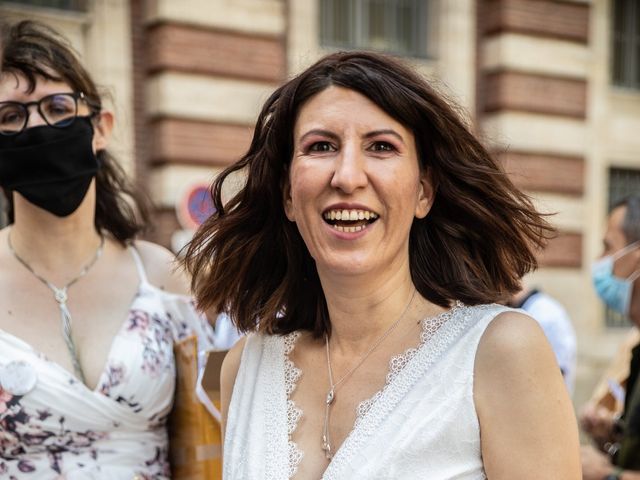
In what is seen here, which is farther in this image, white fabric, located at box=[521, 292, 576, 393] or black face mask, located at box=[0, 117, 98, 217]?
white fabric, located at box=[521, 292, 576, 393]

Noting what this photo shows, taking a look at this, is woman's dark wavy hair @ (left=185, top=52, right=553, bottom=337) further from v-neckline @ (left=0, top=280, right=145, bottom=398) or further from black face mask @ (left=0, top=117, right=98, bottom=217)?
black face mask @ (left=0, top=117, right=98, bottom=217)

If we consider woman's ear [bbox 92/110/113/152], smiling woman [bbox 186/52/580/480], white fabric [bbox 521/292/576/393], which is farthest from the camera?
white fabric [bbox 521/292/576/393]

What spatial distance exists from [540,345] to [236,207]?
0.94 m

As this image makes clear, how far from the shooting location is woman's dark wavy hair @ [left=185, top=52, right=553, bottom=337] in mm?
2004

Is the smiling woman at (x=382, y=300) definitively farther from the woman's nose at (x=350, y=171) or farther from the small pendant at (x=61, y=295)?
the small pendant at (x=61, y=295)

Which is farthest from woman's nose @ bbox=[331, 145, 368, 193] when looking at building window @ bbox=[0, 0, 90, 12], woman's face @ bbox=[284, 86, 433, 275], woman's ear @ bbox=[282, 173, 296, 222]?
building window @ bbox=[0, 0, 90, 12]

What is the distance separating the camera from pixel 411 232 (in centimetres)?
223

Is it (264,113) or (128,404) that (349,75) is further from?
(128,404)

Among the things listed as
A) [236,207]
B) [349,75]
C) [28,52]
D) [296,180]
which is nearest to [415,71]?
[349,75]

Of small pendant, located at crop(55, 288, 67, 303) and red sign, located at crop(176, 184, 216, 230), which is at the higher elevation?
small pendant, located at crop(55, 288, 67, 303)

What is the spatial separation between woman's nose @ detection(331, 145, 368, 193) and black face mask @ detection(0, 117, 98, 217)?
1.20 m

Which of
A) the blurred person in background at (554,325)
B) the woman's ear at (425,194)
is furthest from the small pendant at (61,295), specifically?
the blurred person in background at (554,325)

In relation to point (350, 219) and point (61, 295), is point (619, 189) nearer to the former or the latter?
point (61, 295)

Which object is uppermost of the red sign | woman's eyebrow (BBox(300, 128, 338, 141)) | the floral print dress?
woman's eyebrow (BBox(300, 128, 338, 141))
